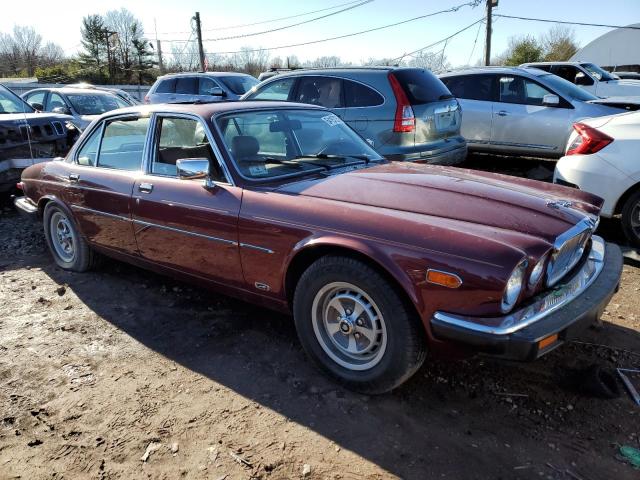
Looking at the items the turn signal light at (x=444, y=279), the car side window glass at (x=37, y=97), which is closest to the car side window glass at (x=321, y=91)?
the turn signal light at (x=444, y=279)

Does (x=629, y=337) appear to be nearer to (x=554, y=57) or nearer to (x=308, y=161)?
(x=308, y=161)

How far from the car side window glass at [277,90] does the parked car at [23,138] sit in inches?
118

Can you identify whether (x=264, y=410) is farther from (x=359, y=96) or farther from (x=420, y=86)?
(x=420, y=86)

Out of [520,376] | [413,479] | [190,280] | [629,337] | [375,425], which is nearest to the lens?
[413,479]

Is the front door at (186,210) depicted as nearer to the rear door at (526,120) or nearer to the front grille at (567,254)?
the front grille at (567,254)

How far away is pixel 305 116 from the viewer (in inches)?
155

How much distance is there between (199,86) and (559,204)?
10628 mm

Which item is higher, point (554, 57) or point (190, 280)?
point (554, 57)

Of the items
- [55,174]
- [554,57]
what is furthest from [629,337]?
[554,57]

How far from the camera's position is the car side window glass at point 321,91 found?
6.73 metres

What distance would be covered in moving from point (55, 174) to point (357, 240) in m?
3.53

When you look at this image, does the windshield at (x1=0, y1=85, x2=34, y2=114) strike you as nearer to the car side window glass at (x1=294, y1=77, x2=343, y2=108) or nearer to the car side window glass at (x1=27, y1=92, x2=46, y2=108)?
the car side window glass at (x1=27, y1=92, x2=46, y2=108)

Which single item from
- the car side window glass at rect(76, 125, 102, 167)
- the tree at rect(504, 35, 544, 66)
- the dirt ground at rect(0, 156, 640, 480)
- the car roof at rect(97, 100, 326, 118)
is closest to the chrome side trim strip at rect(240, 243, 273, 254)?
the dirt ground at rect(0, 156, 640, 480)

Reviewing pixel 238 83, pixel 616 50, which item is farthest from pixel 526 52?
pixel 238 83
